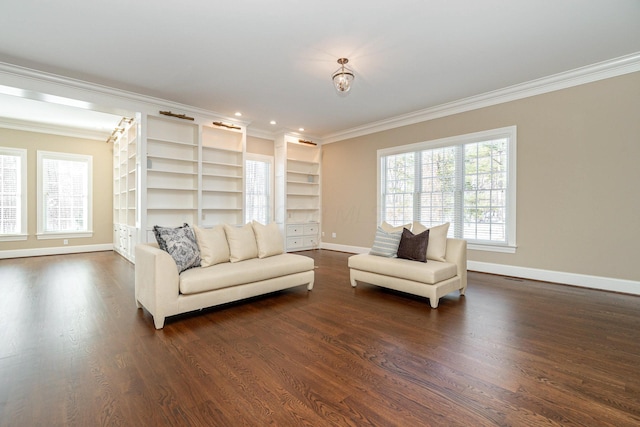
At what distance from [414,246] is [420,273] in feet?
1.72

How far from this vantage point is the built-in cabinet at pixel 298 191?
7438 millimetres

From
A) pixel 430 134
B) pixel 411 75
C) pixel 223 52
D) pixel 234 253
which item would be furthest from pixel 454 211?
pixel 223 52

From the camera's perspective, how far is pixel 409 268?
3.57 meters

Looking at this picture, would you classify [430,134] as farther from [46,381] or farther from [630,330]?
[46,381]

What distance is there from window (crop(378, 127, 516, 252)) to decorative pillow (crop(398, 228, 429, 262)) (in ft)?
6.14

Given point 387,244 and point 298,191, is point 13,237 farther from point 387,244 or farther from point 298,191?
point 387,244

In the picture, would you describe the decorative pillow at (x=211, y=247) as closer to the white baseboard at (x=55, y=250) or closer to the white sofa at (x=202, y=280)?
the white sofa at (x=202, y=280)

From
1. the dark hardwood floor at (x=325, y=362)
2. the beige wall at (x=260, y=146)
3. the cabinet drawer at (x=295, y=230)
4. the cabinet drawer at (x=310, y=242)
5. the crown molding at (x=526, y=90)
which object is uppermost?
the crown molding at (x=526, y=90)

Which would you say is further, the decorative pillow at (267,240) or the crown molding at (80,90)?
the crown molding at (80,90)

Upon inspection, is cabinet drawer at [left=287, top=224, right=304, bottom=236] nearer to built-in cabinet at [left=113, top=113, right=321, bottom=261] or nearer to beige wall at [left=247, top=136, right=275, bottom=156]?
built-in cabinet at [left=113, top=113, right=321, bottom=261]

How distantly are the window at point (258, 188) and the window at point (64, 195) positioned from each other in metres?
4.00

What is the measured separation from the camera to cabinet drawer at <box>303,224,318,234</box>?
7852 mm

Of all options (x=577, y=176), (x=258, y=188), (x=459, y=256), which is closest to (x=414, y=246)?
(x=459, y=256)

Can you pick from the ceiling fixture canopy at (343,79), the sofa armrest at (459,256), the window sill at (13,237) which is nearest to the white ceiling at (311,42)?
Answer: the ceiling fixture canopy at (343,79)
